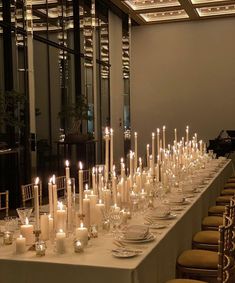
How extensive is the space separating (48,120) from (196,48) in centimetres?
644

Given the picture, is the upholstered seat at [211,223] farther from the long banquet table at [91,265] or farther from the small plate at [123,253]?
the small plate at [123,253]

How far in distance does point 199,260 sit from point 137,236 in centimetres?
81

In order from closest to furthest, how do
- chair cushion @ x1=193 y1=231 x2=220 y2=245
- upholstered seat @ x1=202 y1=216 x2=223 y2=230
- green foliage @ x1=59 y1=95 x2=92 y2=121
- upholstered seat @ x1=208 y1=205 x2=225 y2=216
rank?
chair cushion @ x1=193 y1=231 x2=220 y2=245, upholstered seat @ x1=202 y1=216 x2=223 y2=230, upholstered seat @ x1=208 y1=205 x2=225 y2=216, green foliage @ x1=59 y1=95 x2=92 y2=121

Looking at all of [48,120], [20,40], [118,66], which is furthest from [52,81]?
[118,66]

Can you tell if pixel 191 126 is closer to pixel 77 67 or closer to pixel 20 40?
pixel 77 67

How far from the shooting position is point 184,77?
14.0 metres

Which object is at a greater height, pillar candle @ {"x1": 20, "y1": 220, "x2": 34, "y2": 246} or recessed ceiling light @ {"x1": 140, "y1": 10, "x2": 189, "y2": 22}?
recessed ceiling light @ {"x1": 140, "y1": 10, "x2": 189, "y2": 22}

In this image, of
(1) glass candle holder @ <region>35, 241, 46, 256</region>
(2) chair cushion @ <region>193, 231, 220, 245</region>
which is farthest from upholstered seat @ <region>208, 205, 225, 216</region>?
(1) glass candle holder @ <region>35, 241, 46, 256</region>

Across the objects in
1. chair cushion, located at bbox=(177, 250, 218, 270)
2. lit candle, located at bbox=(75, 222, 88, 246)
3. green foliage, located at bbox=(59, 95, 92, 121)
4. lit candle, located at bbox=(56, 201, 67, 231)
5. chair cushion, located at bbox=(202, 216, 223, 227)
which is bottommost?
chair cushion, located at bbox=(202, 216, 223, 227)

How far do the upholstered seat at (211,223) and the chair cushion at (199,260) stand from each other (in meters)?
1.22

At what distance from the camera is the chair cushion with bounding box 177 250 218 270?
139 inches

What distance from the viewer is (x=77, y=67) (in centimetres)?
1044

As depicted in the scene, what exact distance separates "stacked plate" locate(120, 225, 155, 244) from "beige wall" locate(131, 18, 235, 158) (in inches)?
429

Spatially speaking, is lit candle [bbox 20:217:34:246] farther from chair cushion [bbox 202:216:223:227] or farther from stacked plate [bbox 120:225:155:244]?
chair cushion [bbox 202:216:223:227]
